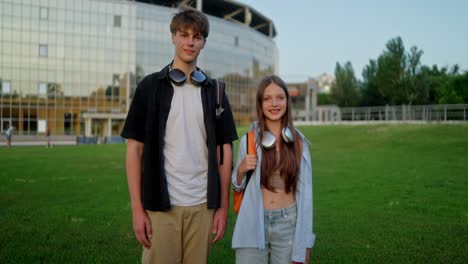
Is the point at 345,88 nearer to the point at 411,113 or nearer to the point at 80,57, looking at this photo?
the point at 411,113

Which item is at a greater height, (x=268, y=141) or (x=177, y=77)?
(x=177, y=77)

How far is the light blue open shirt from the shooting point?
3.31m

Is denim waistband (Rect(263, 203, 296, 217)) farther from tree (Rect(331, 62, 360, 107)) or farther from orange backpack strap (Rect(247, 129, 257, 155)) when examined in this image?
tree (Rect(331, 62, 360, 107))

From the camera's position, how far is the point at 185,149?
9.59 feet

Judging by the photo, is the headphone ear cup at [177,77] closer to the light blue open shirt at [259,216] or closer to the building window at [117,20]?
the light blue open shirt at [259,216]

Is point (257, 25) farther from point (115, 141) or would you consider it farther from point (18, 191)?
point (18, 191)

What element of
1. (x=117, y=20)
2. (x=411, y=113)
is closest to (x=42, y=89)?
(x=117, y=20)

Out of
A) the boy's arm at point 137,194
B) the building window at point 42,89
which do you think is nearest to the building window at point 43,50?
the building window at point 42,89

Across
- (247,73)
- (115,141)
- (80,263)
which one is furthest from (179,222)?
(247,73)

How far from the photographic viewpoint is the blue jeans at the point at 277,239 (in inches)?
133

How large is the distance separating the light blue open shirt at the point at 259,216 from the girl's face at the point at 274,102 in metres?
0.34

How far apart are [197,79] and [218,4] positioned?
65914 mm

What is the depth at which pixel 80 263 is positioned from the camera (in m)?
5.49

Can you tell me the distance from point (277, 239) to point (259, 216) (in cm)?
26
